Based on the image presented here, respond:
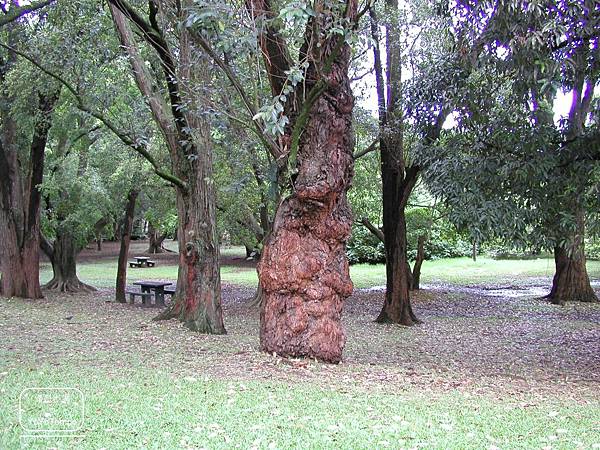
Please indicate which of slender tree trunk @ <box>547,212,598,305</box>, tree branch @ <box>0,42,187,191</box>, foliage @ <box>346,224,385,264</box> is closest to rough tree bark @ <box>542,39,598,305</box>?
slender tree trunk @ <box>547,212,598,305</box>

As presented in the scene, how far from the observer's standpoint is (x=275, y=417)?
4.64 m

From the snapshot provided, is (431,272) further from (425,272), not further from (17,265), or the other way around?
(17,265)

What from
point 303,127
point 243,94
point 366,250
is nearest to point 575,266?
point 303,127

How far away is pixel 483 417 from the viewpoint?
4.95 meters

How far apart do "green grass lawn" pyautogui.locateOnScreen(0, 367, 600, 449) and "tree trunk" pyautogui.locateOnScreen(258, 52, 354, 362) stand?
4.20 feet

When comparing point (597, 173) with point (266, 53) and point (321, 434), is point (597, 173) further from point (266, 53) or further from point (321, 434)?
point (321, 434)

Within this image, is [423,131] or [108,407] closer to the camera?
[108,407]

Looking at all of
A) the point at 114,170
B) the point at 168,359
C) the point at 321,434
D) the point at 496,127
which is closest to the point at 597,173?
the point at 496,127

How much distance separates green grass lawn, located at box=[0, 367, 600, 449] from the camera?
Answer: 13.4 ft

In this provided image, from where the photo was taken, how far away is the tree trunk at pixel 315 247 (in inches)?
274

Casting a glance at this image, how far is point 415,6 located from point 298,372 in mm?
8101

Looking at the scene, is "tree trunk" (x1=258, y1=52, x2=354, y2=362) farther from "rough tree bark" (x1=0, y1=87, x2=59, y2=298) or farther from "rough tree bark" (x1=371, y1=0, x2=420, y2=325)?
"rough tree bark" (x1=0, y1=87, x2=59, y2=298)

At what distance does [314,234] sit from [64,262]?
1314cm

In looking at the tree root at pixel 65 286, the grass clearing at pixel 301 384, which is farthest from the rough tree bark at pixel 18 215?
the tree root at pixel 65 286
